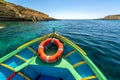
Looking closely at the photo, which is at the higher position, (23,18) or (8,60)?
(8,60)

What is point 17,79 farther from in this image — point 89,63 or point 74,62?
point 89,63

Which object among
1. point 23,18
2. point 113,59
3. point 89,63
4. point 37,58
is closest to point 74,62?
point 89,63

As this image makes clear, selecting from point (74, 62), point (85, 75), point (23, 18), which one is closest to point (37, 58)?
point (74, 62)

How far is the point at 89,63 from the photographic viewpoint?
5.38 metres

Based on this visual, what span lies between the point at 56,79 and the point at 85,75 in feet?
5.12

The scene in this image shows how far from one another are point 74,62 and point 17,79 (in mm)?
2877

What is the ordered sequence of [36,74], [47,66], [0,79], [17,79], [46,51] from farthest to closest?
1. [46,51]
2. [36,74]
3. [47,66]
4. [17,79]
5. [0,79]

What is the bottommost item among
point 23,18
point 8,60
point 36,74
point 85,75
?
point 23,18

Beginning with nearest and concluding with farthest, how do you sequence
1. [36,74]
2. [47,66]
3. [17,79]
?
[17,79] → [47,66] → [36,74]

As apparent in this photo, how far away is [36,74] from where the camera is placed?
244 inches

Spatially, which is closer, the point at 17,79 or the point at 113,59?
the point at 17,79

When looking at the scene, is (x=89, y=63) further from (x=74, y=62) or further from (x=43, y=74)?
(x=43, y=74)

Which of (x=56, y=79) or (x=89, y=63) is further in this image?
(x=56, y=79)

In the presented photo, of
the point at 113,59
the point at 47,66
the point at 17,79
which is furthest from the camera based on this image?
the point at 113,59
